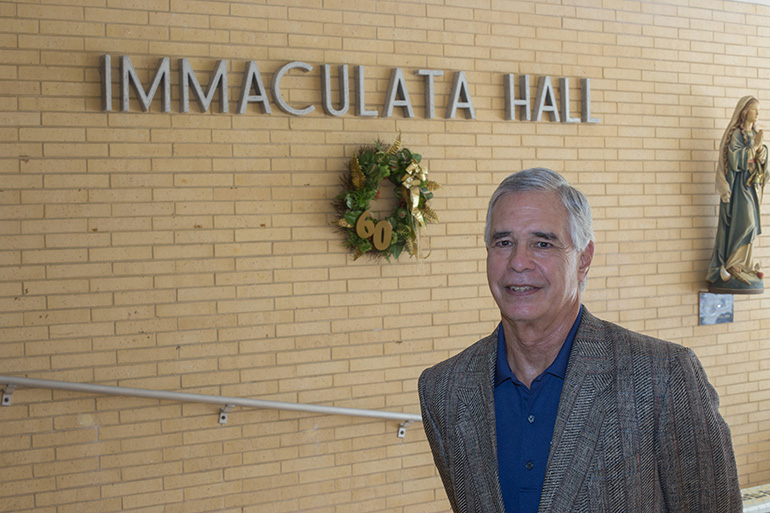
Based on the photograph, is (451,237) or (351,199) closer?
(351,199)

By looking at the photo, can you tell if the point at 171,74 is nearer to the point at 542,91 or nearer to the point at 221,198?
the point at 221,198

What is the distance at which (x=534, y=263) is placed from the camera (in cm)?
197

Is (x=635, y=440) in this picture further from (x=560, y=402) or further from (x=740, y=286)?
(x=740, y=286)

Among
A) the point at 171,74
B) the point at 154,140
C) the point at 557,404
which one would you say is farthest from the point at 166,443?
the point at 557,404

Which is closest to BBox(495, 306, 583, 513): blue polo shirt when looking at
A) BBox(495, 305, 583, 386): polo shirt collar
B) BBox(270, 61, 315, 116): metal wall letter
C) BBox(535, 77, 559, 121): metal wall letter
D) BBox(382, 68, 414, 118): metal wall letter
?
BBox(495, 305, 583, 386): polo shirt collar

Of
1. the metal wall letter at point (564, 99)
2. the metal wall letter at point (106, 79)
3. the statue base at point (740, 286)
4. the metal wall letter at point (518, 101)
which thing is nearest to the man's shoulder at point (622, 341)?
the metal wall letter at point (106, 79)

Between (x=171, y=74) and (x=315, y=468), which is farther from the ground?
(x=171, y=74)

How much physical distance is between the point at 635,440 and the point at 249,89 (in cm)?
325

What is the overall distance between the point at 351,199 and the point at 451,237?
79 cm

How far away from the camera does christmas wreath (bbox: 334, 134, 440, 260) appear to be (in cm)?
455

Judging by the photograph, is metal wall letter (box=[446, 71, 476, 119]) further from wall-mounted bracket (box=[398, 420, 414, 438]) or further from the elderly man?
the elderly man

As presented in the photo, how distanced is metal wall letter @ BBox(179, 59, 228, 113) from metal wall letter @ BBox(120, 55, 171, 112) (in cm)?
7

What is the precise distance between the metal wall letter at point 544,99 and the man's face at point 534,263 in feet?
10.9

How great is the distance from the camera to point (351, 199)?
14.9ft
